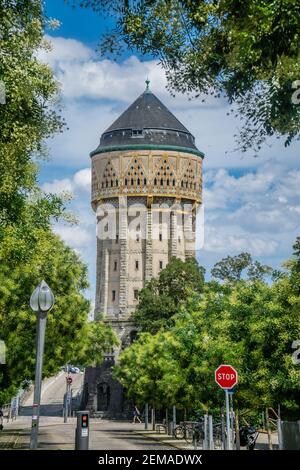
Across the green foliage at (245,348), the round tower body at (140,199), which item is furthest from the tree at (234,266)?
the green foliage at (245,348)

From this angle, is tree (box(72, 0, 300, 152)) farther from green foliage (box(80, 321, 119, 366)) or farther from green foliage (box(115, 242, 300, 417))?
green foliage (box(80, 321, 119, 366))

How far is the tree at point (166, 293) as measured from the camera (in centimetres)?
7938

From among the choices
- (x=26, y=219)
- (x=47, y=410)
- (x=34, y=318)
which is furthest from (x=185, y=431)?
(x=47, y=410)

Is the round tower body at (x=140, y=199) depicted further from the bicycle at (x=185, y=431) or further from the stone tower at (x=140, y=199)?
the bicycle at (x=185, y=431)

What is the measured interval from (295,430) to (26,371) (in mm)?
12309

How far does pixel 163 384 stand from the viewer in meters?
42.2

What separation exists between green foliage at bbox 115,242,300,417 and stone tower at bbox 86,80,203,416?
56.4 metres

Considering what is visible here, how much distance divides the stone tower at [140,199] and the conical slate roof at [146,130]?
0.12 metres

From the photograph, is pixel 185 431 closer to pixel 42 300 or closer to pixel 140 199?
pixel 42 300

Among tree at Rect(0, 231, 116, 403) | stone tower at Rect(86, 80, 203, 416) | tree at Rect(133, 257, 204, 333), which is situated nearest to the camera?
tree at Rect(0, 231, 116, 403)

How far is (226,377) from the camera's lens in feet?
68.7

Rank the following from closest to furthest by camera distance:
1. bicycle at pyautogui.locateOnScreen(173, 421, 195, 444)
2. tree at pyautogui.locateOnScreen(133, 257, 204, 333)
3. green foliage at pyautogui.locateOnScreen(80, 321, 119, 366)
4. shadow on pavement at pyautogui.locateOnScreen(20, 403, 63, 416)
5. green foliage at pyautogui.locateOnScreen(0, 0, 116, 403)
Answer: green foliage at pyautogui.locateOnScreen(0, 0, 116, 403), bicycle at pyautogui.locateOnScreen(173, 421, 195, 444), green foliage at pyautogui.locateOnScreen(80, 321, 119, 366), tree at pyautogui.locateOnScreen(133, 257, 204, 333), shadow on pavement at pyautogui.locateOnScreen(20, 403, 63, 416)

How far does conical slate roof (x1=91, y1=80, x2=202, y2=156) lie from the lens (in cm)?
9969

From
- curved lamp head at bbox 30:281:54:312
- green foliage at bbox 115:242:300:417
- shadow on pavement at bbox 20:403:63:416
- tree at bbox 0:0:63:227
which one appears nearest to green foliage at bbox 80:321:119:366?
shadow on pavement at bbox 20:403:63:416
